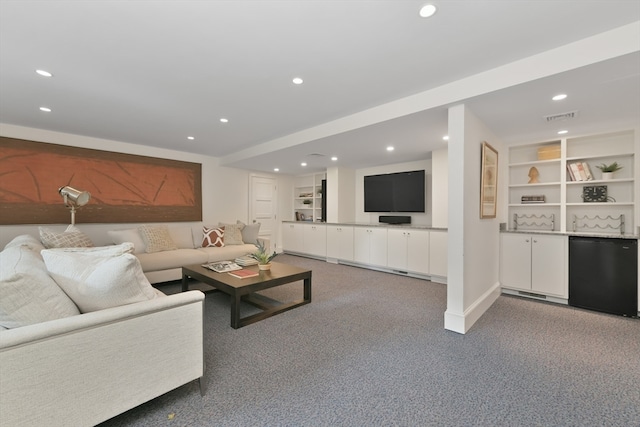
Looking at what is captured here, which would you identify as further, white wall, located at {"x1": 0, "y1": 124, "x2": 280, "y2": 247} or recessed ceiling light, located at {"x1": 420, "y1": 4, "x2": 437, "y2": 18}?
white wall, located at {"x1": 0, "y1": 124, "x2": 280, "y2": 247}

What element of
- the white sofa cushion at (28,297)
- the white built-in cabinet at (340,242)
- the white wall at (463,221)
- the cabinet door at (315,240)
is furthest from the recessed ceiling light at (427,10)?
the cabinet door at (315,240)

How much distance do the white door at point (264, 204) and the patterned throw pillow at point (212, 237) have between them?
166 cm

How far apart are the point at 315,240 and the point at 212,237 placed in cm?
225

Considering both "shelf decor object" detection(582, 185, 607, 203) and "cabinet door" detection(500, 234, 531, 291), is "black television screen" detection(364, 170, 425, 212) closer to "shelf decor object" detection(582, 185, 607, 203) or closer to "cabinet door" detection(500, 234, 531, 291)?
"cabinet door" detection(500, 234, 531, 291)

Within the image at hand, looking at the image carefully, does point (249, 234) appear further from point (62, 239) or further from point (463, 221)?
point (463, 221)

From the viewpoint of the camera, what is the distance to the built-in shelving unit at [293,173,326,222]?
692cm

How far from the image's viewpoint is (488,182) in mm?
3094

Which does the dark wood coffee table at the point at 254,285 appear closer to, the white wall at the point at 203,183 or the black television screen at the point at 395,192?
the white wall at the point at 203,183

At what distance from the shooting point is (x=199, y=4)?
5.11 feet

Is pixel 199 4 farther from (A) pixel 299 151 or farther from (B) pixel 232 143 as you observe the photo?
(B) pixel 232 143

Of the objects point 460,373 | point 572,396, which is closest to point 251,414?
point 460,373

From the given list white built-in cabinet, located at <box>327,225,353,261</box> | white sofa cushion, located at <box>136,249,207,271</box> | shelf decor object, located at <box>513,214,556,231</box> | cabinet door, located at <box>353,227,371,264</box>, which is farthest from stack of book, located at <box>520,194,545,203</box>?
white sofa cushion, located at <box>136,249,207,271</box>

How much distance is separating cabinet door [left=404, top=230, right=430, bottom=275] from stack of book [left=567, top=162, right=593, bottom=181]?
6.29 feet

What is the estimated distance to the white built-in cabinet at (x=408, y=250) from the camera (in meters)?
4.30
